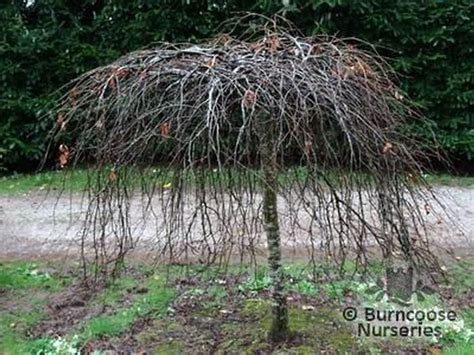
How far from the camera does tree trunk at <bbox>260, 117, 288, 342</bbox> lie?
2.83 m

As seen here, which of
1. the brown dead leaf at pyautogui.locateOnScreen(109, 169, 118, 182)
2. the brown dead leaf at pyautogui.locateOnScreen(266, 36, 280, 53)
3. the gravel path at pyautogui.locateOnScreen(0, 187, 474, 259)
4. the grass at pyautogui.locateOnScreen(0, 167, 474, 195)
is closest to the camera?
the brown dead leaf at pyautogui.locateOnScreen(109, 169, 118, 182)

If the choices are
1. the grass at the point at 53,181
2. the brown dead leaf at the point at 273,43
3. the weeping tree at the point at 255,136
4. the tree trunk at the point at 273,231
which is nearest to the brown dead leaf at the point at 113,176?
the weeping tree at the point at 255,136

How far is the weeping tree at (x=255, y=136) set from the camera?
2.66 m

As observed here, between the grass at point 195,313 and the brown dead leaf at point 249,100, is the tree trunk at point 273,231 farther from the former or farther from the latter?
the brown dead leaf at point 249,100

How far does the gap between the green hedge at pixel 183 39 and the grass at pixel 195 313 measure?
10.2ft

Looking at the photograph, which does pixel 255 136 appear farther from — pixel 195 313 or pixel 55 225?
pixel 55 225

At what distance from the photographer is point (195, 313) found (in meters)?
3.69

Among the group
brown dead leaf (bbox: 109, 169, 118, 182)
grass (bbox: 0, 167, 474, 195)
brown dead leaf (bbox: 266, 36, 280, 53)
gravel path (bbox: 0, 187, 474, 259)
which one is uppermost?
brown dead leaf (bbox: 266, 36, 280, 53)

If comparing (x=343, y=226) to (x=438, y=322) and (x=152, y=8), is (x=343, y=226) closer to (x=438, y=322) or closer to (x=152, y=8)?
(x=438, y=322)
